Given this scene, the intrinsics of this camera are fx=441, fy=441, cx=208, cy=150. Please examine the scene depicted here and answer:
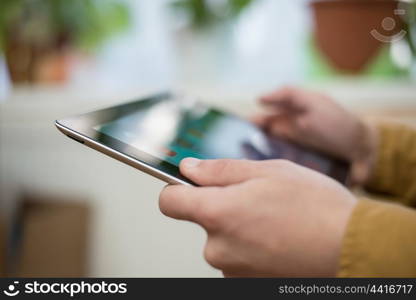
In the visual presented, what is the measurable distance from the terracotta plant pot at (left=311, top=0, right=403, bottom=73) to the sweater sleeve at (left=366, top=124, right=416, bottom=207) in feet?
1.16

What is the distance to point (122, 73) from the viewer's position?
1.09 meters

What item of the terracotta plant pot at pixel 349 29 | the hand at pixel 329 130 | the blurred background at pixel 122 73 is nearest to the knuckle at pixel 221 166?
the hand at pixel 329 130

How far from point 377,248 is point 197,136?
0.69ft

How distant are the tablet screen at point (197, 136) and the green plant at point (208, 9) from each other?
0.48 m

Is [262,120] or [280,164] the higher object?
[262,120]

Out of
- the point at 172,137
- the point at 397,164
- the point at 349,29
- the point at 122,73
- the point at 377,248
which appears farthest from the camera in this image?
the point at 122,73

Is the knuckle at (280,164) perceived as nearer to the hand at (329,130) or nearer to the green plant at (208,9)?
the hand at (329,130)

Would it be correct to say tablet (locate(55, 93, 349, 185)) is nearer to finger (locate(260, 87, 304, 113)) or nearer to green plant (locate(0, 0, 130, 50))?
finger (locate(260, 87, 304, 113))

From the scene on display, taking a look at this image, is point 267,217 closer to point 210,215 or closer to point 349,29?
point 210,215

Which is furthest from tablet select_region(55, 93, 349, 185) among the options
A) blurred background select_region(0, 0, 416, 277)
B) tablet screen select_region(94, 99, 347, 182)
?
blurred background select_region(0, 0, 416, 277)

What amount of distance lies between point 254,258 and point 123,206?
22.1 inches

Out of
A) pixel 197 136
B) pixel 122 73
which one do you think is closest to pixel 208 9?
pixel 122 73

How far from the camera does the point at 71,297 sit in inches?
13.5

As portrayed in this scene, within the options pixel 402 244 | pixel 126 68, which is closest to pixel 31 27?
pixel 126 68
